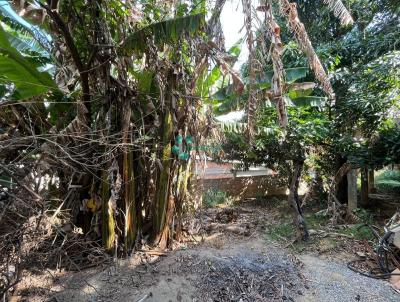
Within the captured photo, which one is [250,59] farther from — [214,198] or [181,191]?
[214,198]

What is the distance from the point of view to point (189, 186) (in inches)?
178

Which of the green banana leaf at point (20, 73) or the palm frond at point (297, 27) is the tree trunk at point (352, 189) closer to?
the palm frond at point (297, 27)

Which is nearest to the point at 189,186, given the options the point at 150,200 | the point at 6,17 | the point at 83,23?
the point at 150,200

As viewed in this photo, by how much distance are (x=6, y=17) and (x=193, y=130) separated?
296cm

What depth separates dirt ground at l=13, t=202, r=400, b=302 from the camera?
10.3 feet

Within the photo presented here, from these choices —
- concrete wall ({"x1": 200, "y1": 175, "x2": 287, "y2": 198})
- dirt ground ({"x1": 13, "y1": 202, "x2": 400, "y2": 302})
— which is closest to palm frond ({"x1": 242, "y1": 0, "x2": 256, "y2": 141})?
dirt ground ({"x1": 13, "y1": 202, "x2": 400, "y2": 302})

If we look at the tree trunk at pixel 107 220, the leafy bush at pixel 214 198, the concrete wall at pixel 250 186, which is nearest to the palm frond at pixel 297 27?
the tree trunk at pixel 107 220

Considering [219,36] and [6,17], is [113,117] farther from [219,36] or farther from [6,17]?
[6,17]

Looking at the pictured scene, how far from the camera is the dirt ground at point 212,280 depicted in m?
3.15

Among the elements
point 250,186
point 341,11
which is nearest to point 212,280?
point 341,11

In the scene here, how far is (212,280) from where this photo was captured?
3479 mm

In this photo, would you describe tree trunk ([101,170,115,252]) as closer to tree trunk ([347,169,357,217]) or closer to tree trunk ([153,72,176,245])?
tree trunk ([153,72,176,245])

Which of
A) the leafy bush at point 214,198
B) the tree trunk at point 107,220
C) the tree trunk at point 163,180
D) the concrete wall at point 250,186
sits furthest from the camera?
the concrete wall at point 250,186

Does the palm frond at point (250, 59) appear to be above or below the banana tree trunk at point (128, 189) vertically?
above
